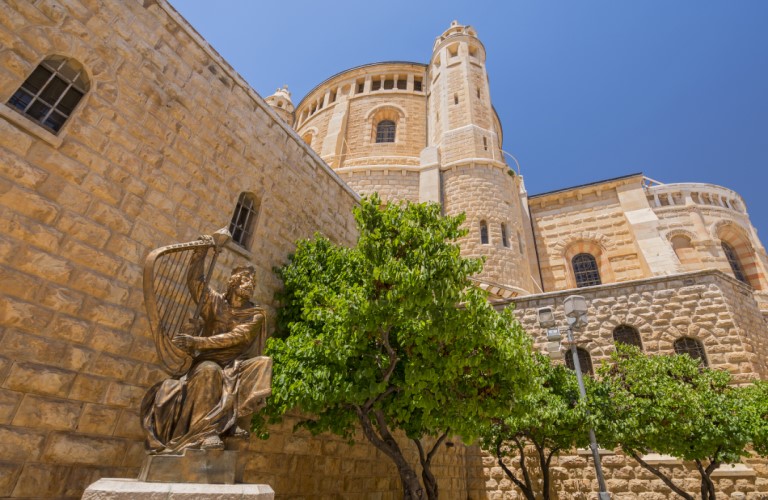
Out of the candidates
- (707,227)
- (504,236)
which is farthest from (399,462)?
(707,227)

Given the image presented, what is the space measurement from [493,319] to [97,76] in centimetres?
635

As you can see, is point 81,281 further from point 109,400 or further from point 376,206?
point 376,206

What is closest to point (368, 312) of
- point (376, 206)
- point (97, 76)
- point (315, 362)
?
point (315, 362)

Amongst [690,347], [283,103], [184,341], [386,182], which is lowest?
[184,341]

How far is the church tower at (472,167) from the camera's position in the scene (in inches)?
606

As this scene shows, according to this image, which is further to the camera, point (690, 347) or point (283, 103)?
point (283, 103)

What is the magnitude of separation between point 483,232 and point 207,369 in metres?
14.1

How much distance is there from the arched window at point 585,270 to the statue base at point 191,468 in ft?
59.8

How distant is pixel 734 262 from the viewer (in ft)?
58.9

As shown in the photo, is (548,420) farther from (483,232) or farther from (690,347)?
(483,232)

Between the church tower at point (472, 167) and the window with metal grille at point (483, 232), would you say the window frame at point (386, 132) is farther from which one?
the window with metal grille at point (483, 232)

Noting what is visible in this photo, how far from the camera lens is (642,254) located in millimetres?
16172

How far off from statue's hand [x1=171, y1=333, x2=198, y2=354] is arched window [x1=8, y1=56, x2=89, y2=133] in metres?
3.50

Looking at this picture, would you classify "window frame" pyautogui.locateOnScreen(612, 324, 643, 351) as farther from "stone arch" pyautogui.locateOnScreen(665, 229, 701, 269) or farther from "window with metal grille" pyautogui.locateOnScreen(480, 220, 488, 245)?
"stone arch" pyautogui.locateOnScreen(665, 229, 701, 269)
